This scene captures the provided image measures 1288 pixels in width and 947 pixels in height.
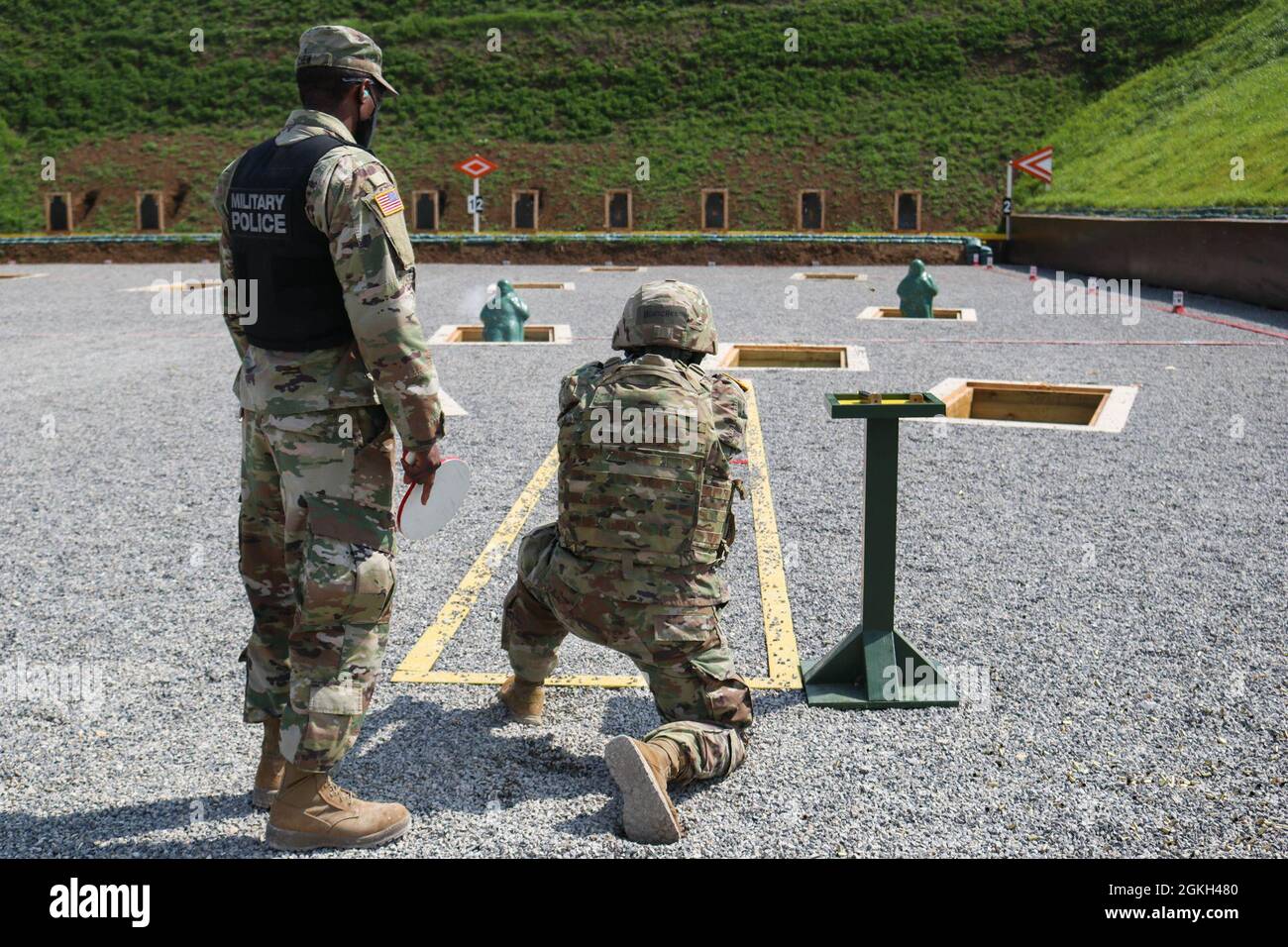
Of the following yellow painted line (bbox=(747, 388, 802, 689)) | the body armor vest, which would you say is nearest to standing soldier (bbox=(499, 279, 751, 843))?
the body armor vest

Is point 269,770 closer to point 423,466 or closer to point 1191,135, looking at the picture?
point 423,466

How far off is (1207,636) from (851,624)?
1.52 metres

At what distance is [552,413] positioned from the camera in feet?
34.8

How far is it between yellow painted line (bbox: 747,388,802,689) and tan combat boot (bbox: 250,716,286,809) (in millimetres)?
1967

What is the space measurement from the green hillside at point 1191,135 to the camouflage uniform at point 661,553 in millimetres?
18175

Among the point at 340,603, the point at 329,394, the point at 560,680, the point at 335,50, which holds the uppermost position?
the point at 335,50

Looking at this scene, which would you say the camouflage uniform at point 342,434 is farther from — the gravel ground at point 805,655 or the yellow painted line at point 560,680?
the yellow painted line at point 560,680

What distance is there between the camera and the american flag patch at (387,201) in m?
3.44

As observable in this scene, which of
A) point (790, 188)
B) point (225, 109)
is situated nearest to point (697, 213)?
point (790, 188)

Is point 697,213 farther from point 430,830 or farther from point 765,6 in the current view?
point 430,830

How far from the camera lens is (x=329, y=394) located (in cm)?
353

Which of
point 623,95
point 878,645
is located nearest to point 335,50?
point 878,645

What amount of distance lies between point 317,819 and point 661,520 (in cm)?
136

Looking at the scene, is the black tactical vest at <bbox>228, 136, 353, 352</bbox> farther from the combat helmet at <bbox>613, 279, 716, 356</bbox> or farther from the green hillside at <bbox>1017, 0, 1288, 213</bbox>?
the green hillside at <bbox>1017, 0, 1288, 213</bbox>
